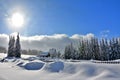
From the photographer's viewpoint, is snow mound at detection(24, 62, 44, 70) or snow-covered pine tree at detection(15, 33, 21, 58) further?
snow-covered pine tree at detection(15, 33, 21, 58)

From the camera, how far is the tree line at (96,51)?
72.5 meters

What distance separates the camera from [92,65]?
848 inches

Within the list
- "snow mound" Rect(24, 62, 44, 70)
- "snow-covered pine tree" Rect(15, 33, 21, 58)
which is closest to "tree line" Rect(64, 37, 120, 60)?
"snow-covered pine tree" Rect(15, 33, 21, 58)

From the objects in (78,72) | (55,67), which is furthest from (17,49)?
(78,72)

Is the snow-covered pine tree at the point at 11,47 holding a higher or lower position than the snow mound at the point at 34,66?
higher

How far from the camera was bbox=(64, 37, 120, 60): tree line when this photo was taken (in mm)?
72500

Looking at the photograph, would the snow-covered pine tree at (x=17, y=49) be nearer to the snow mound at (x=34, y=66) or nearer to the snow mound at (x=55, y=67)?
the snow mound at (x=34, y=66)

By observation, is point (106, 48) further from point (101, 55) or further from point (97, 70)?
point (97, 70)

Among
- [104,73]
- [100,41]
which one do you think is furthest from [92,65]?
[100,41]

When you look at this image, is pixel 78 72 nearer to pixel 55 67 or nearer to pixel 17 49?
pixel 55 67

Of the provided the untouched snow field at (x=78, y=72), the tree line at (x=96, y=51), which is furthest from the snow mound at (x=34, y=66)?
the tree line at (x=96, y=51)

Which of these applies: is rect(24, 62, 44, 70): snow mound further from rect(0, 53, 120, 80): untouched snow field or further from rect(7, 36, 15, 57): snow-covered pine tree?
rect(7, 36, 15, 57): snow-covered pine tree

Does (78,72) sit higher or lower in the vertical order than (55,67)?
lower

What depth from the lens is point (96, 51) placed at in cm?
7975
